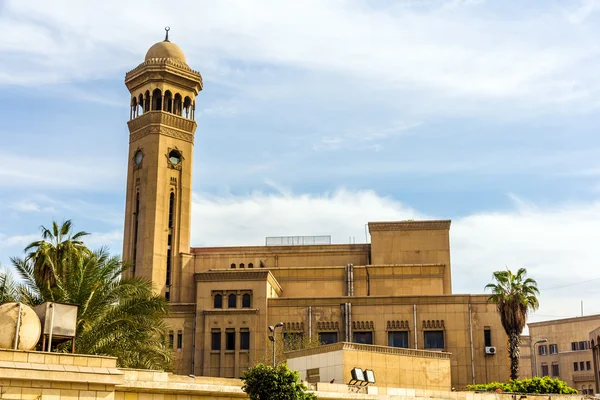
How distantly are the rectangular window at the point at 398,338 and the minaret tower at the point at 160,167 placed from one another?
17.9 m

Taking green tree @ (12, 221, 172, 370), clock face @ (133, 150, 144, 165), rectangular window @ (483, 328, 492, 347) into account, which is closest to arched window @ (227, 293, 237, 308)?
clock face @ (133, 150, 144, 165)

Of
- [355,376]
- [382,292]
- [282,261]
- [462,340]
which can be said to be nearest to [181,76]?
[282,261]

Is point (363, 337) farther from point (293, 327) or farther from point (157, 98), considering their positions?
point (157, 98)

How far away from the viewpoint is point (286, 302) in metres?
66.1

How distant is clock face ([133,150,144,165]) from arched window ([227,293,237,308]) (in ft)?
48.6

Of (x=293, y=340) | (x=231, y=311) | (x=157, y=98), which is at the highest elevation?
(x=157, y=98)

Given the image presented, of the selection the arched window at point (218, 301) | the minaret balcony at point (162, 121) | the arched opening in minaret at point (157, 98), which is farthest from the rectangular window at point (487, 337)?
the arched opening in minaret at point (157, 98)

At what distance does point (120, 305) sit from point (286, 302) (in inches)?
1388

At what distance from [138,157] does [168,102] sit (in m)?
5.52

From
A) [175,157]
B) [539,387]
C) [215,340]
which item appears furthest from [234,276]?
[539,387]

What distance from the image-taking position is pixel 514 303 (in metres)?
56.3

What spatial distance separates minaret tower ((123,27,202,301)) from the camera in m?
70.1

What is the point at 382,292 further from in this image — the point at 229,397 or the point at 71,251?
the point at 229,397

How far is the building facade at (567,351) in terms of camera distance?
97125 millimetres
